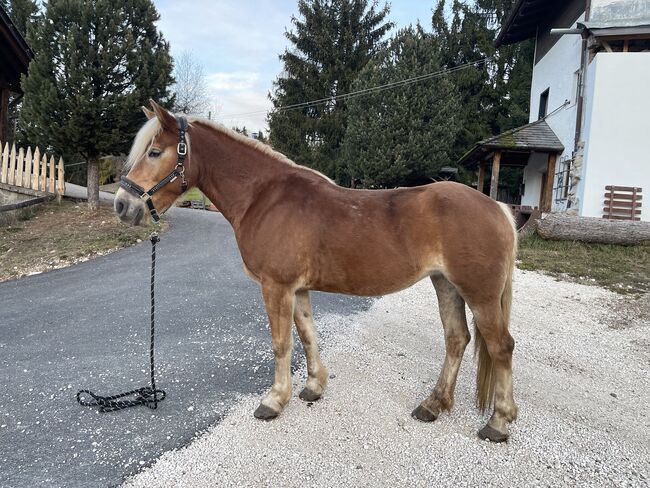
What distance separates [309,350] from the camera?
331 cm

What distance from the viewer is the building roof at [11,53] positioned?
11711 millimetres

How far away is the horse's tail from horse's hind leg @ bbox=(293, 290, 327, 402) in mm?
1208

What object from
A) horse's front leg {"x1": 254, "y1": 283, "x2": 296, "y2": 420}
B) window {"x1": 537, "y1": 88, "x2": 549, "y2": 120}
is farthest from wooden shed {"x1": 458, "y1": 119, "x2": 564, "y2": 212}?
horse's front leg {"x1": 254, "y1": 283, "x2": 296, "y2": 420}

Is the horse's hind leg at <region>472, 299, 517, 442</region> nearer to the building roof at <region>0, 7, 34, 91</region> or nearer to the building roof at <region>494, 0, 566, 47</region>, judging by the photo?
the building roof at <region>0, 7, 34, 91</region>

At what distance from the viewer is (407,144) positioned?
57.4ft

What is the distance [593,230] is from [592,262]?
1.47m

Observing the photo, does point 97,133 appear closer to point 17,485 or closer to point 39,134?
point 39,134

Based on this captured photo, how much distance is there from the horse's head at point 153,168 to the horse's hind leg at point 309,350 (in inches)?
49.9

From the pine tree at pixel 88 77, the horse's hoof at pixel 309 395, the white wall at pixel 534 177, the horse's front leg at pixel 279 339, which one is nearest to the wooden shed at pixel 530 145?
the white wall at pixel 534 177

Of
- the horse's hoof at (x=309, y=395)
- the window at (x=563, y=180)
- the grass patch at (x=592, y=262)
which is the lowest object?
the horse's hoof at (x=309, y=395)

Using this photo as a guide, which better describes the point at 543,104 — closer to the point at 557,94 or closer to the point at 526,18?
the point at 557,94

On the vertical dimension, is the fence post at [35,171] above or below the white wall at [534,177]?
below

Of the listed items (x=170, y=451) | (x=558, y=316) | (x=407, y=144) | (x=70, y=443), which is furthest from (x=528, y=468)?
(x=407, y=144)

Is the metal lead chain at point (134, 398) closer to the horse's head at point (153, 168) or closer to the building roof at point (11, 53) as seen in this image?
the horse's head at point (153, 168)
